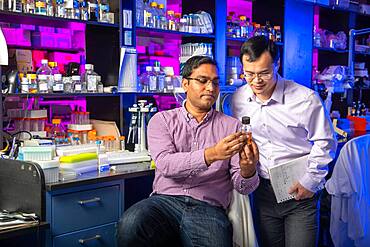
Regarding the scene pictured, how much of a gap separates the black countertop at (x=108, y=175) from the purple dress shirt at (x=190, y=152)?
0.22 m

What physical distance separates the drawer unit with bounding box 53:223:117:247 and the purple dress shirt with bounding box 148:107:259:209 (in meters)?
0.37

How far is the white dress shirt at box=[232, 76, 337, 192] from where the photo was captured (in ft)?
7.37

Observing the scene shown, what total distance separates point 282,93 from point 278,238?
2.38ft

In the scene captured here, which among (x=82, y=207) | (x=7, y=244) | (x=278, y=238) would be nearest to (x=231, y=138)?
(x=278, y=238)

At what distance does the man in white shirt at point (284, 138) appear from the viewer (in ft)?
7.36

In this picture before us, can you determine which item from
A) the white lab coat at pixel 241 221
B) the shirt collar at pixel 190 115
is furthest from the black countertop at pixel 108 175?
the white lab coat at pixel 241 221

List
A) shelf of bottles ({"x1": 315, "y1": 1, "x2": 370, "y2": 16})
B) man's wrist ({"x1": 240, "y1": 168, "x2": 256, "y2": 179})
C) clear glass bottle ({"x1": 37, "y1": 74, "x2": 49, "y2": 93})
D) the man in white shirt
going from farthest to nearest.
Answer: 1. shelf of bottles ({"x1": 315, "y1": 1, "x2": 370, "y2": 16})
2. clear glass bottle ({"x1": 37, "y1": 74, "x2": 49, "y2": 93})
3. the man in white shirt
4. man's wrist ({"x1": 240, "y1": 168, "x2": 256, "y2": 179})

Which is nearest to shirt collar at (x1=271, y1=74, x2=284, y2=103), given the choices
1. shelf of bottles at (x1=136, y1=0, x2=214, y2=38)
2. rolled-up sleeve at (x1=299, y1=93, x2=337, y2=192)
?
rolled-up sleeve at (x1=299, y1=93, x2=337, y2=192)

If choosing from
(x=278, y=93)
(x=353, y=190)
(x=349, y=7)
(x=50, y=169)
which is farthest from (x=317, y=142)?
(x=349, y=7)

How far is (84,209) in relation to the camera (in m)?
2.35

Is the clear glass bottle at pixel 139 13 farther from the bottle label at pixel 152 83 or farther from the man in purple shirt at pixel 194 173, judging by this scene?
the man in purple shirt at pixel 194 173

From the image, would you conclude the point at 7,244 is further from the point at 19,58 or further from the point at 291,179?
the point at 291,179

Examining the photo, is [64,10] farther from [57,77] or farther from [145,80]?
[145,80]

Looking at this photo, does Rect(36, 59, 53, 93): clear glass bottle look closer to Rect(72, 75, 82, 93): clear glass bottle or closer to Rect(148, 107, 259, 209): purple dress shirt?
Rect(72, 75, 82, 93): clear glass bottle
